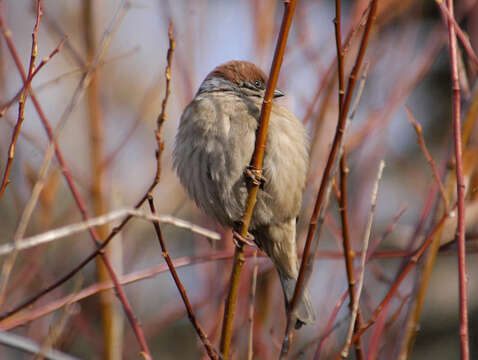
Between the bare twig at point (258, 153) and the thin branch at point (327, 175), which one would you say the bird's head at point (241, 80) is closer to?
the bare twig at point (258, 153)

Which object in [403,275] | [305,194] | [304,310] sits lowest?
[403,275]

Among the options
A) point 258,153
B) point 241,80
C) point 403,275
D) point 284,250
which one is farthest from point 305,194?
point 403,275

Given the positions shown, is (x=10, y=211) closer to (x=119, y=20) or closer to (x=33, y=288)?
(x=33, y=288)

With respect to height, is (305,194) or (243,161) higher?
(305,194)

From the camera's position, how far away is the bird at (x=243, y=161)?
114 inches

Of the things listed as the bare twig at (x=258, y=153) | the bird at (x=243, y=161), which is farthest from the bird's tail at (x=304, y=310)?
the bare twig at (x=258, y=153)

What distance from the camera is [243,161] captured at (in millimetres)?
2844

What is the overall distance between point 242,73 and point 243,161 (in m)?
0.73

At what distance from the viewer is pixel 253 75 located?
337 cm

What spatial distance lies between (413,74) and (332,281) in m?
1.29

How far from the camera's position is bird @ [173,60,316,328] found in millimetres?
2906

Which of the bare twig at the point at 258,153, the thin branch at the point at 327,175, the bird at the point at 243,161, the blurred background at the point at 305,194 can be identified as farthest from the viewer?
the bird at the point at 243,161

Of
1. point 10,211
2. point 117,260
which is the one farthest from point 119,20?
point 10,211

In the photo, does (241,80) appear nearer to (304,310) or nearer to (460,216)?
(304,310)
